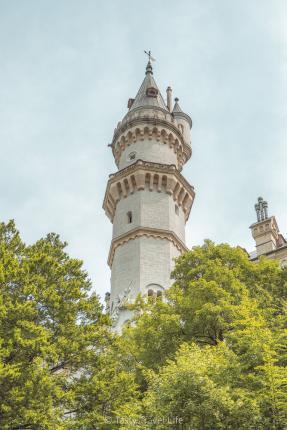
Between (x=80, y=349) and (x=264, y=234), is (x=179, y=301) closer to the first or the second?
(x=80, y=349)

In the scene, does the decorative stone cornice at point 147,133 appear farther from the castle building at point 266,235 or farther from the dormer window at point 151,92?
the castle building at point 266,235

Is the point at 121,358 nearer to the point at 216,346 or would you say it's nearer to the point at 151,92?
the point at 216,346

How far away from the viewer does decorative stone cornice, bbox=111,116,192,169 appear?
4931 cm

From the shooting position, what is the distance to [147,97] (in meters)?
53.8

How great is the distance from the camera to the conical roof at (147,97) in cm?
5281

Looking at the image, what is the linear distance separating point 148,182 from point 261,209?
55.1 ft

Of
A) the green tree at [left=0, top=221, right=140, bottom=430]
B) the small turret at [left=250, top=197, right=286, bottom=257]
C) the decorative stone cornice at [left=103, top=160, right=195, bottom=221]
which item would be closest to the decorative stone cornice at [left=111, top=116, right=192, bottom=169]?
the decorative stone cornice at [left=103, top=160, right=195, bottom=221]

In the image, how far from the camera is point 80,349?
21281 mm

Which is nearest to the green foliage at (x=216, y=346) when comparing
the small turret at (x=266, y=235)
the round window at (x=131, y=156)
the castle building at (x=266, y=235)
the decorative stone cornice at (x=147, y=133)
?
the round window at (x=131, y=156)

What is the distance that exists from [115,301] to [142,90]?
941 inches

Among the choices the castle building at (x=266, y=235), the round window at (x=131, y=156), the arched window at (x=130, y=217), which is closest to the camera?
the arched window at (x=130, y=217)

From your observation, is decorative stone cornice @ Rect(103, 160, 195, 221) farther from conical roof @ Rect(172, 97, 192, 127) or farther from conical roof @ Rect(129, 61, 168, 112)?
conical roof @ Rect(172, 97, 192, 127)

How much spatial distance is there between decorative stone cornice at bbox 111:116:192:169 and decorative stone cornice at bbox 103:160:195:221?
3.94m

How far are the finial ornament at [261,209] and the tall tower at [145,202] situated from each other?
407 inches
